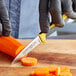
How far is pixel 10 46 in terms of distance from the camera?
133 centimetres

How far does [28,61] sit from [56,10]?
33 cm

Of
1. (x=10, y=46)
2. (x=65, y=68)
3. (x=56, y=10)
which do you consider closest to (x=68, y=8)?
(x=56, y=10)

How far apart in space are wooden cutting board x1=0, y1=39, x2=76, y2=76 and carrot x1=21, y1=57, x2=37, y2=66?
2 cm

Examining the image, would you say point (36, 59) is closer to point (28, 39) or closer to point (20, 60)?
point (20, 60)

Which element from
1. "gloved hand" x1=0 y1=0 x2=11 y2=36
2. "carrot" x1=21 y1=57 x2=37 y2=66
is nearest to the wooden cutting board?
"carrot" x1=21 y1=57 x2=37 y2=66

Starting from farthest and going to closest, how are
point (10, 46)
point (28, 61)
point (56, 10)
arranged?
point (10, 46)
point (28, 61)
point (56, 10)

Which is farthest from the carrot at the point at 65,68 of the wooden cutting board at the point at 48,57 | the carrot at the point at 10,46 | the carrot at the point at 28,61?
the carrot at the point at 10,46

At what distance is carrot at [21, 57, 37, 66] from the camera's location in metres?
1.20

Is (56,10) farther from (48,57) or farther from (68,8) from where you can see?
(48,57)

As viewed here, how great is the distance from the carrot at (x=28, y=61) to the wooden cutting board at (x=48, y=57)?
0.07 ft

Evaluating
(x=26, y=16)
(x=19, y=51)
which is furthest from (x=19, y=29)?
(x=19, y=51)

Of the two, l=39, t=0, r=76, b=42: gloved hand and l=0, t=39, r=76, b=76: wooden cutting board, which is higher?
l=39, t=0, r=76, b=42: gloved hand

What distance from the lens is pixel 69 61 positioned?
126cm

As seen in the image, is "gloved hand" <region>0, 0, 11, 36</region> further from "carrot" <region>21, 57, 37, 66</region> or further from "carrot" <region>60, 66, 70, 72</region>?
"carrot" <region>60, 66, 70, 72</region>
